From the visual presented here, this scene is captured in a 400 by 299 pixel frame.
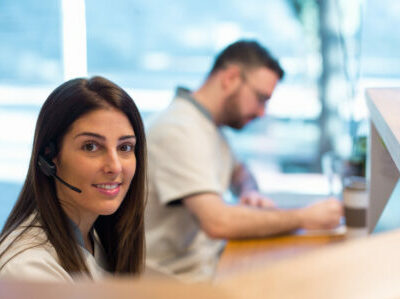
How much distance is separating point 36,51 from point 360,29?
6.59 ft

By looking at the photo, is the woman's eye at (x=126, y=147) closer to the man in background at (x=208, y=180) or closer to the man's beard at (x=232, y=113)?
the man in background at (x=208, y=180)

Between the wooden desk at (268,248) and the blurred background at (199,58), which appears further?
the blurred background at (199,58)

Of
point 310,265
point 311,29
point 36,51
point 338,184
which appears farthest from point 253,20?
point 310,265

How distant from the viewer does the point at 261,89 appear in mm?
1954

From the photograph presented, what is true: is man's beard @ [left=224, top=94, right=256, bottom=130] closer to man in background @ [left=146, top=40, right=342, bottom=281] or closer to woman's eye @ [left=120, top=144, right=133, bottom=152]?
man in background @ [left=146, top=40, right=342, bottom=281]

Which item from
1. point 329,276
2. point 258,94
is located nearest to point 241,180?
point 258,94

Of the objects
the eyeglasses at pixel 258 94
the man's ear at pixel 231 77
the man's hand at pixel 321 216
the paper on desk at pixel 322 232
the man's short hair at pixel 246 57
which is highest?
the man's short hair at pixel 246 57

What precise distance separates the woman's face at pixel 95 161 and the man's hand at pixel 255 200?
0.94 metres

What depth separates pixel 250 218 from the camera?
1656 millimetres

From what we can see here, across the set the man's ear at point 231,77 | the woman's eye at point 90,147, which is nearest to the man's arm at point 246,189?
the man's ear at point 231,77

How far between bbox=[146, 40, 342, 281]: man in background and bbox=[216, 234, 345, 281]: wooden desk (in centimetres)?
3

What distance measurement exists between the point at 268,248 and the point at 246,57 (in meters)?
0.71

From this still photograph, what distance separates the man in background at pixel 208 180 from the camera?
165 centimetres

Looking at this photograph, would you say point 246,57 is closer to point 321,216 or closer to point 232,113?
point 232,113
